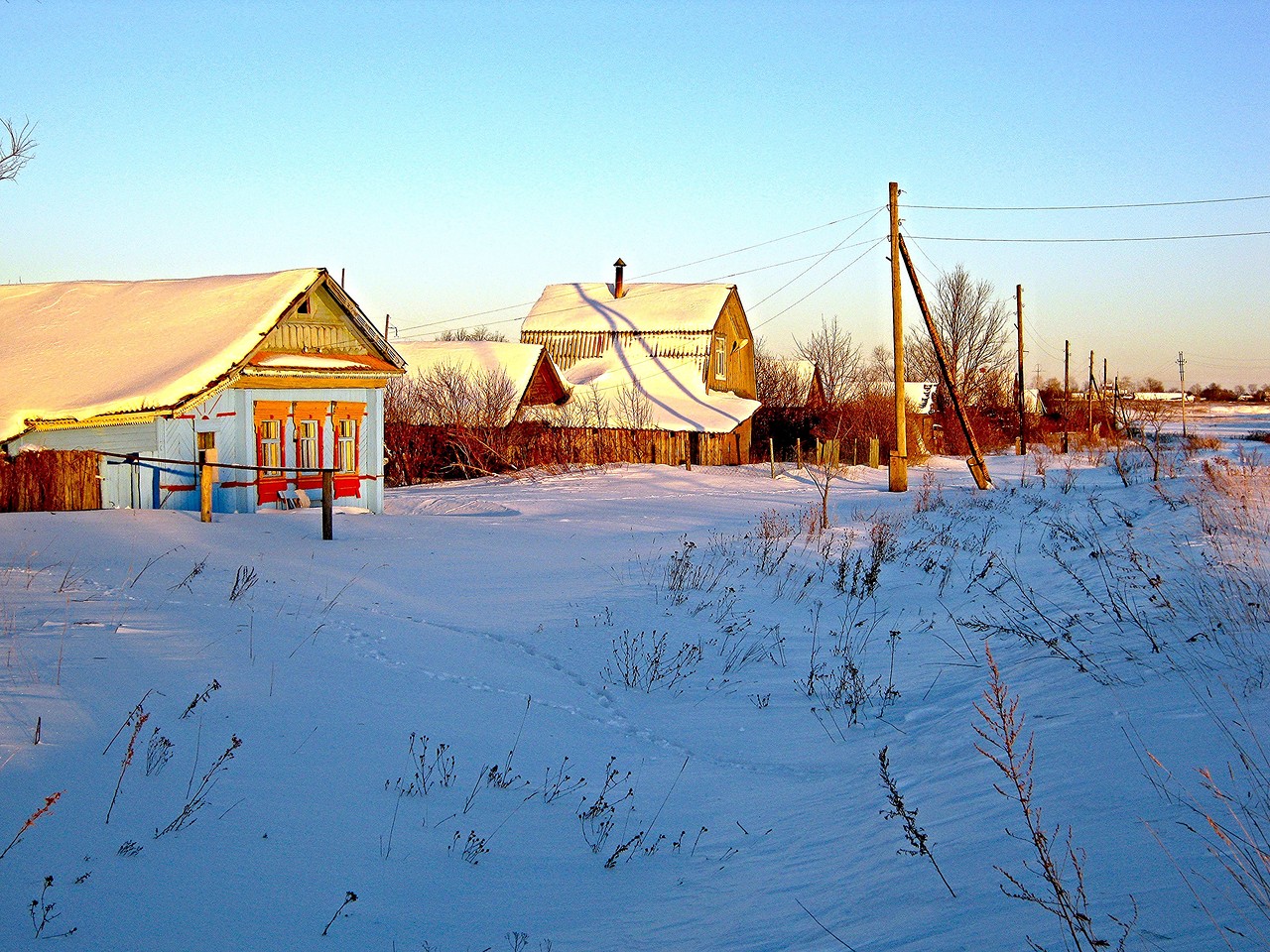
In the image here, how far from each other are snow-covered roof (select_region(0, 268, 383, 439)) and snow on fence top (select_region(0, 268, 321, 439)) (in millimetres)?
18

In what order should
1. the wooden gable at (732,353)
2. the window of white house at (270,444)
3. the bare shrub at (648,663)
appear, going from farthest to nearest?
the wooden gable at (732,353)
the window of white house at (270,444)
the bare shrub at (648,663)

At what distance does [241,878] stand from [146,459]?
1422 centimetres

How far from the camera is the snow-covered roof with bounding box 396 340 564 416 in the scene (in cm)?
3631

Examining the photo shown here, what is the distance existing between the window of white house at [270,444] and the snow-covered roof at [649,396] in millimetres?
18986

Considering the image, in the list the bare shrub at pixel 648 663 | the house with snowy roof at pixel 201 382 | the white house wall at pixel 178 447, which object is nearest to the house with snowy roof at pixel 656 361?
the house with snowy roof at pixel 201 382

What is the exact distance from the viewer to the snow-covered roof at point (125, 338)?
1622cm

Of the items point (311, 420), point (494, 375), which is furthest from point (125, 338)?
point (494, 375)

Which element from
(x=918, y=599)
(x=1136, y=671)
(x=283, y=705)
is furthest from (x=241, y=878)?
(x=918, y=599)

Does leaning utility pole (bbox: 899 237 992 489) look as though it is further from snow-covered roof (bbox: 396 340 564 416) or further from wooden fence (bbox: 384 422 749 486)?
snow-covered roof (bbox: 396 340 564 416)

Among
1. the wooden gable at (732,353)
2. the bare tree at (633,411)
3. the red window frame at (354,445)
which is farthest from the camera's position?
the wooden gable at (732,353)

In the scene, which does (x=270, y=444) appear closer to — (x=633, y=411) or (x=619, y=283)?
(x=633, y=411)

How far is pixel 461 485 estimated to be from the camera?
1192 inches

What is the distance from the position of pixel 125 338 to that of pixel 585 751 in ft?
51.7

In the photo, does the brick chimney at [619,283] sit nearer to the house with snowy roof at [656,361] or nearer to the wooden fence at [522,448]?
the house with snowy roof at [656,361]
